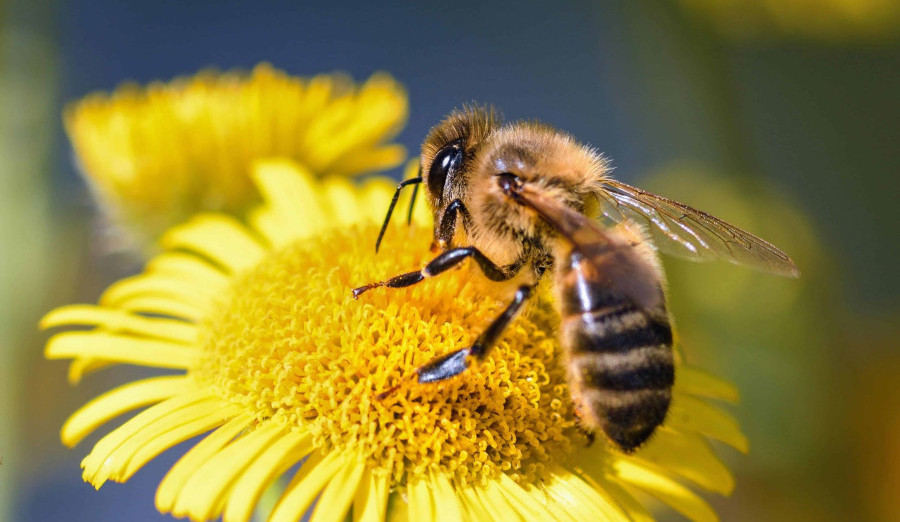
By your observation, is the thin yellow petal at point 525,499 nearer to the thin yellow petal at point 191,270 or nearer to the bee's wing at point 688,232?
the bee's wing at point 688,232

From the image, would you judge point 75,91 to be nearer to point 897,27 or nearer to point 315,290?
point 315,290

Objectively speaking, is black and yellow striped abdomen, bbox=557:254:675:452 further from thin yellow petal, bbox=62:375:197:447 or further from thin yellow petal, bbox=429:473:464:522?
thin yellow petal, bbox=62:375:197:447

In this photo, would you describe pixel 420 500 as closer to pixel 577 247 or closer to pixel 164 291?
pixel 577 247

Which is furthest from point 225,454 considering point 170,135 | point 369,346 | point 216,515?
point 170,135

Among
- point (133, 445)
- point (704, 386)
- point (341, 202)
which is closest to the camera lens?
point (133, 445)

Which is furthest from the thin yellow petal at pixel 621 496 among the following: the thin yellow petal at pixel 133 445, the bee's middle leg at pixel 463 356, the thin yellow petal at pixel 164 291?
the thin yellow petal at pixel 164 291

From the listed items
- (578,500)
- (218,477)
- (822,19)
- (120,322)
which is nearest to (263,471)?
(218,477)

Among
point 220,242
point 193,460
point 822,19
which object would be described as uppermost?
point 822,19

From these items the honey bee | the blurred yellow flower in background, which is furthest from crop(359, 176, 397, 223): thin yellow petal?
the blurred yellow flower in background
